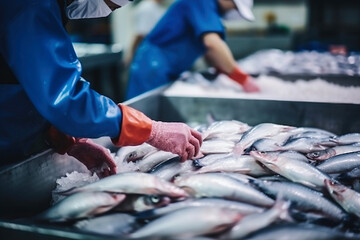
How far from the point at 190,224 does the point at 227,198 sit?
0.84 feet

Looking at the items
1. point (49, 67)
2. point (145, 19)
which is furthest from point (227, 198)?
point (145, 19)

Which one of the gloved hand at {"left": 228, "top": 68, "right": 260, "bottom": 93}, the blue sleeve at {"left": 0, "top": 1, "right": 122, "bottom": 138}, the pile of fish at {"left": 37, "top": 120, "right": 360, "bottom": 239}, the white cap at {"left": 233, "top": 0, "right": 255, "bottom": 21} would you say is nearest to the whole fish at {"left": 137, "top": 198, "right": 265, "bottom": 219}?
the pile of fish at {"left": 37, "top": 120, "right": 360, "bottom": 239}

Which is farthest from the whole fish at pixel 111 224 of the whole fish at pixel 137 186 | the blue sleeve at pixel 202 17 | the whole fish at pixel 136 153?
the blue sleeve at pixel 202 17

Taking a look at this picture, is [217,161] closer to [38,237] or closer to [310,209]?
[310,209]

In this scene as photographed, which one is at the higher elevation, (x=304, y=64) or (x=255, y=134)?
(x=304, y=64)

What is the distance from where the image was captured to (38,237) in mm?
1336

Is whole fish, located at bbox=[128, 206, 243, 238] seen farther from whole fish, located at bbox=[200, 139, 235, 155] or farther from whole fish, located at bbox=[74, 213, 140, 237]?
whole fish, located at bbox=[200, 139, 235, 155]

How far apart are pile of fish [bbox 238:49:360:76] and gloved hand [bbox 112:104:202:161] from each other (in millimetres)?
2606

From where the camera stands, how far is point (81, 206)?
1449mm

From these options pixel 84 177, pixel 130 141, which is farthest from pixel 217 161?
pixel 84 177

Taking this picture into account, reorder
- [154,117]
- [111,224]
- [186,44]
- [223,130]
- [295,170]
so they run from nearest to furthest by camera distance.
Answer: [111,224] < [295,170] < [223,130] < [154,117] < [186,44]

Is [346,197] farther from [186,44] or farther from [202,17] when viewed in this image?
[186,44]

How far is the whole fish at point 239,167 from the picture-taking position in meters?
1.76

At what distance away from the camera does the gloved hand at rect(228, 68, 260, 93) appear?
11.8ft
